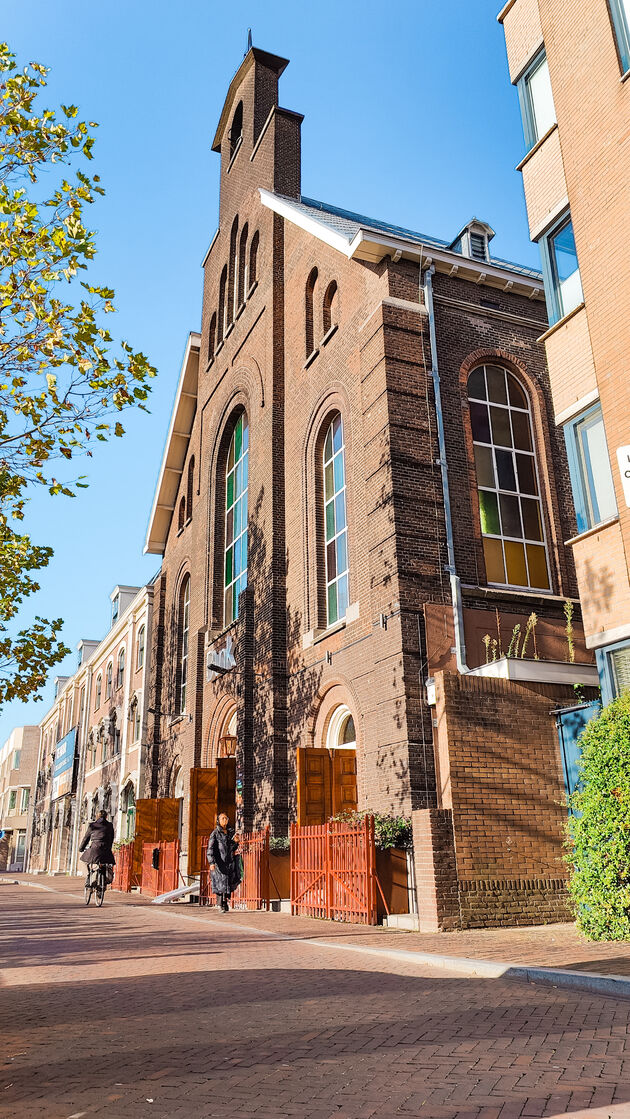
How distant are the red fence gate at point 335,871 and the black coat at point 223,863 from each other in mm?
1179

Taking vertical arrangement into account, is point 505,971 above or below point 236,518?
below

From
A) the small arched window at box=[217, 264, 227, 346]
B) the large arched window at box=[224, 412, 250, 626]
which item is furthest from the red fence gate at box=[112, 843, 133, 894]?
the small arched window at box=[217, 264, 227, 346]

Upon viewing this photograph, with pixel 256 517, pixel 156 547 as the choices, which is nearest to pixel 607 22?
pixel 256 517

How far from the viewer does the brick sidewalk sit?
7984mm

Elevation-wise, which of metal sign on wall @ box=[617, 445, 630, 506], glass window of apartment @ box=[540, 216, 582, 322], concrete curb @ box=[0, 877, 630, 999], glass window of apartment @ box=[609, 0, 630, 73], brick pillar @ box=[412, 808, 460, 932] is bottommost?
concrete curb @ box=[0, 877, 630, 999]

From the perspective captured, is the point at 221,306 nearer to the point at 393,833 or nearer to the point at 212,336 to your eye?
the point at 212,336

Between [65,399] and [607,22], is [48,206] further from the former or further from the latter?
[607,22]

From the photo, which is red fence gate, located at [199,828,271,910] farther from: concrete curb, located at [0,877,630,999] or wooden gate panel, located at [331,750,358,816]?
concrete curb, located at [0,877,630,999]

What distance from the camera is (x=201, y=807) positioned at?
20062 millimetres

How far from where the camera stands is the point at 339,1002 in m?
6.44

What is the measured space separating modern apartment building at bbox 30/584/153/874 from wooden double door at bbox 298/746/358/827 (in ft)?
53.5

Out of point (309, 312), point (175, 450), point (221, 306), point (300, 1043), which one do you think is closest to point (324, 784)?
point (300, 1043)

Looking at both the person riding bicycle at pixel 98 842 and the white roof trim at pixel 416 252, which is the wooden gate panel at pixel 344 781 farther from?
the white roof trim at pixel 416 252

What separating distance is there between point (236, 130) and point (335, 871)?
2384 centimetres
